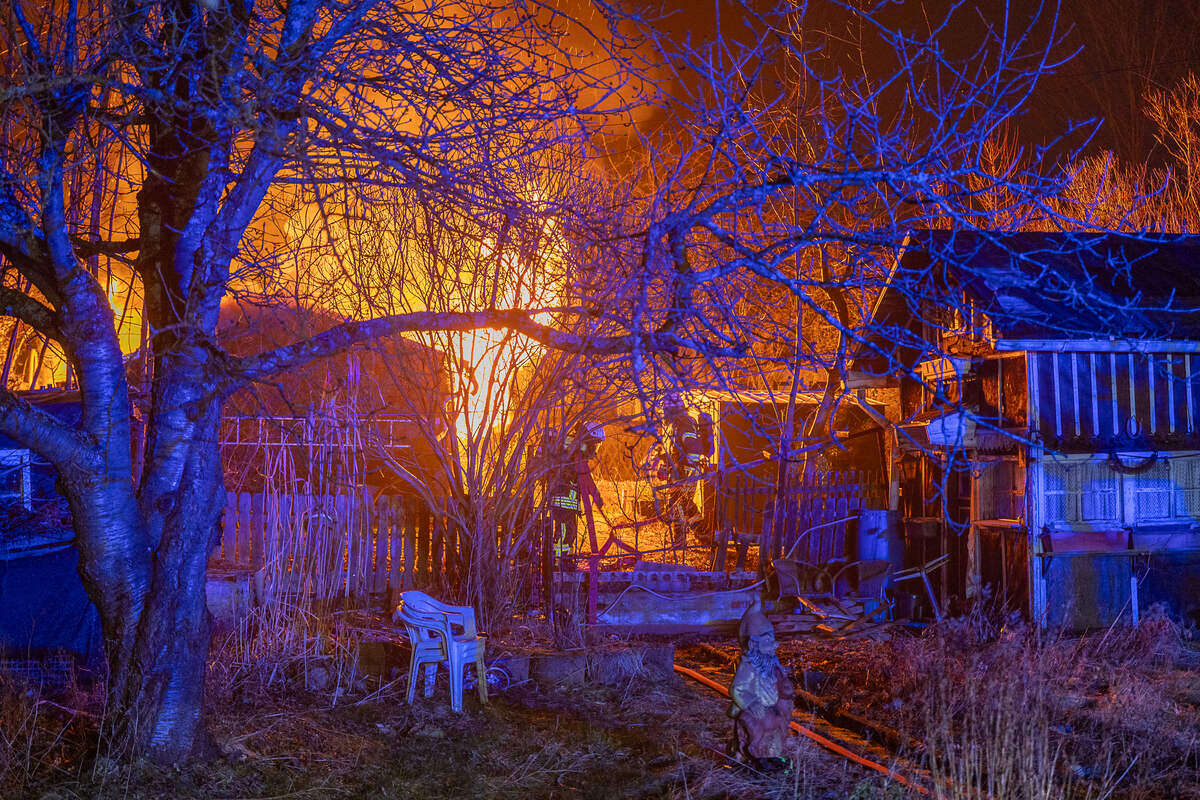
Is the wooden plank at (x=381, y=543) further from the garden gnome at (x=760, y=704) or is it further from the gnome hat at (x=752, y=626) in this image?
the garden gnome at (x=760, y=704)

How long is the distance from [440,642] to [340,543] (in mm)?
2989

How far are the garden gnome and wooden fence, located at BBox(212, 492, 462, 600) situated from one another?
4.59m

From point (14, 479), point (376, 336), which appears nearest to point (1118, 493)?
point (376, 336)

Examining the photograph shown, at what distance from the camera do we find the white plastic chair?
8133 mm

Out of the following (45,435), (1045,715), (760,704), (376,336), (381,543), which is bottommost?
(1045,715)

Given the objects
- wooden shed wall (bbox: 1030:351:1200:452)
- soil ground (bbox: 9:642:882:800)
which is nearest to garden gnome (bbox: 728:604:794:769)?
soil ground (bbox: 9:642:882:800)

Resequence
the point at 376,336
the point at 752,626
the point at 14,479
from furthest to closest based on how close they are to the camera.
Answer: the point at 14,479 < the point at 752,626 < the point at 376,336

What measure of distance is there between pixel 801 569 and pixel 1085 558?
144 inches

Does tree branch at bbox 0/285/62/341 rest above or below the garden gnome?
above

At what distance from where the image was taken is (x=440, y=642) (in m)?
8.32

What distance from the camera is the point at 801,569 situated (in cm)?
1402

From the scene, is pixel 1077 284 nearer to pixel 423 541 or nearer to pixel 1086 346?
pixel 1086 346

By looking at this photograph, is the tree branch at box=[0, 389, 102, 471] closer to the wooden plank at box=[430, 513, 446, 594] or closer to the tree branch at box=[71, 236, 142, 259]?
the tree branch at box=[71, 236, 142, 259]

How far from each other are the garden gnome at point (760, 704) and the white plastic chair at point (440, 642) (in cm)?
253
